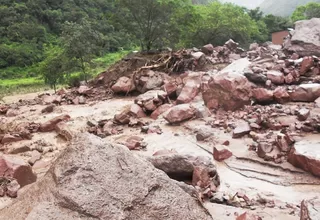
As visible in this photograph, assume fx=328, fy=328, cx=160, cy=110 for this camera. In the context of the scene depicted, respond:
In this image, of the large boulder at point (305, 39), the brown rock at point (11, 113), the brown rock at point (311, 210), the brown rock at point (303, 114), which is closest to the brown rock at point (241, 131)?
the brown rock at point (303, 114)

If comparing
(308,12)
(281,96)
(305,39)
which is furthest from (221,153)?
(308,12)

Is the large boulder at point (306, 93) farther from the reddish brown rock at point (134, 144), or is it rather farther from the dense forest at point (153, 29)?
the dense forest at point (153, 29)

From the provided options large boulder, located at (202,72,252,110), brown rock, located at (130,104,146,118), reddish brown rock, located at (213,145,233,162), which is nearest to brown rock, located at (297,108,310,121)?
large boulder, located at (202,72,252,110)

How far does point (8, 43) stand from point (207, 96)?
35657 millimetres

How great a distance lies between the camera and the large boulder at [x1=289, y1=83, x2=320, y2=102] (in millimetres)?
6871

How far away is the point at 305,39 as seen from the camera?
10.6 metres

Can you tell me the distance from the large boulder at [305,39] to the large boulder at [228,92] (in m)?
4.19

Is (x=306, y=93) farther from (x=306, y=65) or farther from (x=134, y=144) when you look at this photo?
(x=134, y=144)

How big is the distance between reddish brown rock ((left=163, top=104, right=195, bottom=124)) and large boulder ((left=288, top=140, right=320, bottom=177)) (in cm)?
261

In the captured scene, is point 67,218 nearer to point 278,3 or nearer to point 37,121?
point 37,121

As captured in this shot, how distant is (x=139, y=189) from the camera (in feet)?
8.50

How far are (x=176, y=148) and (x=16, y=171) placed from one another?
2776 millimetres

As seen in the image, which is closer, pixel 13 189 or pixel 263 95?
pixel 13 189

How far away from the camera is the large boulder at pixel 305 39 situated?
1036cm
